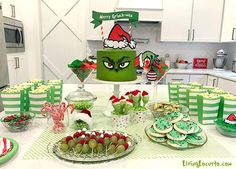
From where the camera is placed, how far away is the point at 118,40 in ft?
4.17

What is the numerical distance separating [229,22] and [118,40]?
267 cm

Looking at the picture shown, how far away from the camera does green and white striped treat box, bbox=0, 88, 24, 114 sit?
1.13m

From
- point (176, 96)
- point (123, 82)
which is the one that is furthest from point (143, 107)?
point (176, 96)

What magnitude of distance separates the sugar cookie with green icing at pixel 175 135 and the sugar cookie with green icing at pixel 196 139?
3 centimetres

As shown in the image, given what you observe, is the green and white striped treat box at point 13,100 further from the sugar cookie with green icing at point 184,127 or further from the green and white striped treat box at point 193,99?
the green and white striped treat box at point 193,99

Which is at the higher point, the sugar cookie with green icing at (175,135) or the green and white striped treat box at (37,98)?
the green and white striped treat box at (37,98)

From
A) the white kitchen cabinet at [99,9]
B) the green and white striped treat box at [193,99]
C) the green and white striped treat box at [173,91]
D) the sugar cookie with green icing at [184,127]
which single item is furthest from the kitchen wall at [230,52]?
the sugar cookie with green icing at [184,127]

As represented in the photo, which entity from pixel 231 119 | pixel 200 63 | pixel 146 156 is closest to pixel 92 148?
pixel 146 156

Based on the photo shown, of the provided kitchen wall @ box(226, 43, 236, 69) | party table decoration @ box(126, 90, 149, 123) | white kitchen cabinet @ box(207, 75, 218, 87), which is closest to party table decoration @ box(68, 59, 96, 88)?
party table decoration @ box(126, 90, 149, 123)

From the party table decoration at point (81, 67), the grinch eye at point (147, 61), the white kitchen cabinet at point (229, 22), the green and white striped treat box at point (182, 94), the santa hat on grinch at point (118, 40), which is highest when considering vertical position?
the white kitchen cabinet at point (229, 22)

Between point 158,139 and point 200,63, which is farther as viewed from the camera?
point 200,63

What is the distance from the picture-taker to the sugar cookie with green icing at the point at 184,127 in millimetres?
886

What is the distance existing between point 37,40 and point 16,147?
10.0 feet

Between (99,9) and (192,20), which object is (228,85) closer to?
(192,20)
